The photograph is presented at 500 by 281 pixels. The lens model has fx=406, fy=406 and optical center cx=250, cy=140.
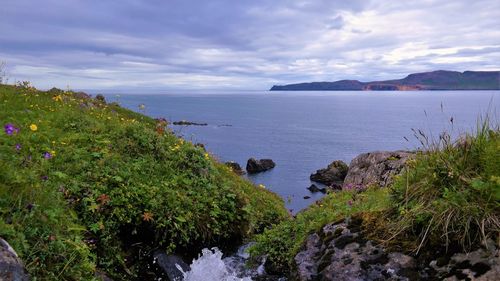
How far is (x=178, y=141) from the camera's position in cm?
1361

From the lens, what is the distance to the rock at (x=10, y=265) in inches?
170

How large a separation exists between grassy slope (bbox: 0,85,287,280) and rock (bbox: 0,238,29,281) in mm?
334

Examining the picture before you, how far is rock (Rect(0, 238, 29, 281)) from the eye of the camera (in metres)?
4.33

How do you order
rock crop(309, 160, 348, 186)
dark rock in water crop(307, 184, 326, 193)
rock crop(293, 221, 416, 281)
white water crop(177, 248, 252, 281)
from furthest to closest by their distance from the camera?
rock crop(309, 160, 348, 186), dark rock in water crop(307, 184, 326, 193), white water crop(177, 248, 252, 281), rock crop(293, 221, 416, 281)

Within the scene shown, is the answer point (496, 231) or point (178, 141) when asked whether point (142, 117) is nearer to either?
point (178, 141)

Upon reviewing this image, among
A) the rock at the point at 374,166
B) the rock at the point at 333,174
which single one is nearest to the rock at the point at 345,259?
the rock at the point at 374,166

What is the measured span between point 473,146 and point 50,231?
20.0 ft

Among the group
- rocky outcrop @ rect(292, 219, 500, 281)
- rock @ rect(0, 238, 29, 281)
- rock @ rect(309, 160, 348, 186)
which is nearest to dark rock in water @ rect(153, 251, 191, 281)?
rocky outcrop @ rect(292, 219, 500, 281)

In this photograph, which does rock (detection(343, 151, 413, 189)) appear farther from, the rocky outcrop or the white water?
the rocky outcrop

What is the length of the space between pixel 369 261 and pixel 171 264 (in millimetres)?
4324

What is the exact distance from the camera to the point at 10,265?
445cm

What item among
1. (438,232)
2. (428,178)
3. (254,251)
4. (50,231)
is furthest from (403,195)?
(50,231)

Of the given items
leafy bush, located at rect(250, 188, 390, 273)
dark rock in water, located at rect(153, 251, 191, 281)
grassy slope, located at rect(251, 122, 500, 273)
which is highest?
grassy slope, located at rect(251, 122, 500, 273)

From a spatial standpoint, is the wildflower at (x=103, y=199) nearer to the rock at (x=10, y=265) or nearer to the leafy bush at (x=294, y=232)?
the leafy bush at (x=294, y=232)
